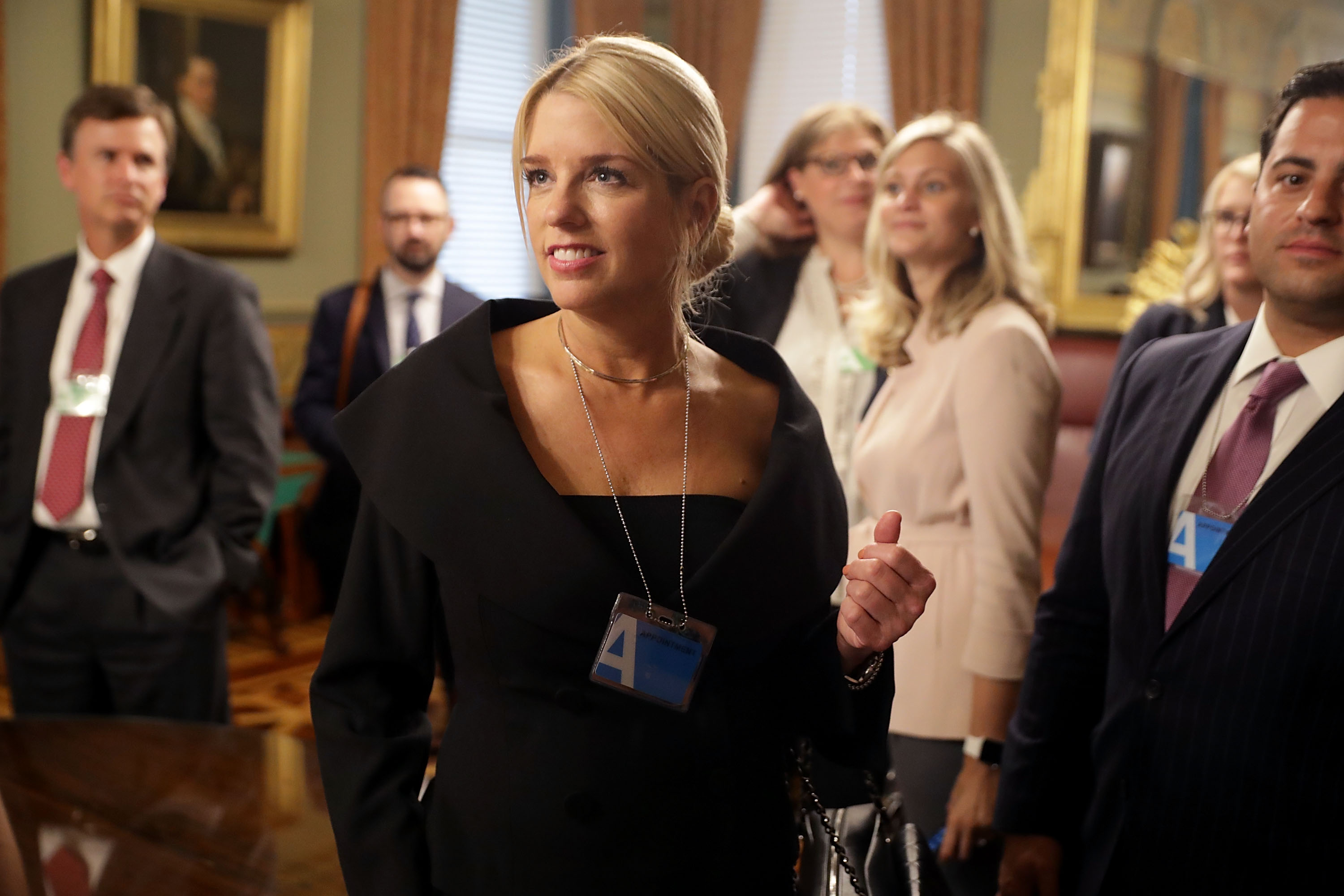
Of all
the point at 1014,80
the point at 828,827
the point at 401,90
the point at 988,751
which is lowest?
the point at 988,751

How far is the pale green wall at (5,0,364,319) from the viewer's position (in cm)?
561

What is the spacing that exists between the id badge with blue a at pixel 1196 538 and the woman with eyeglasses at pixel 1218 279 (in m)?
1.47

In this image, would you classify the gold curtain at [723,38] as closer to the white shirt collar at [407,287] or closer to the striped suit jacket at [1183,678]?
the white shirt collar at [407,287]

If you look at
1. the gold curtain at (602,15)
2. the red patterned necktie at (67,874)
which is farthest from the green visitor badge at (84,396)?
the gold curtain at (602,15)

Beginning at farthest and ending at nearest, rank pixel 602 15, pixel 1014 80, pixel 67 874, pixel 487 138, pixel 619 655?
1. pixel 487 138
2. pixel 602 15
3. pixel 1014 80
4. pixel 67 874
5. pixel 619 655

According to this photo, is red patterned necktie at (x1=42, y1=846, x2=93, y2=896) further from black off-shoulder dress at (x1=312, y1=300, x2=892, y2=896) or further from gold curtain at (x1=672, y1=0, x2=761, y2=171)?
gold curtain at (x1=672, y1=0, x2=761, y2=171)

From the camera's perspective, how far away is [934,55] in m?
7.14

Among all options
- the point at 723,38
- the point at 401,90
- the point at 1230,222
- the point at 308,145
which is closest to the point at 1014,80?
the point at 723,38

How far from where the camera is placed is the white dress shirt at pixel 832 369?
8.42ft

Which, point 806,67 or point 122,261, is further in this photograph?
point 806,67

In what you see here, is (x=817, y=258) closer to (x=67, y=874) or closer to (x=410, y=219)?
(x=67, y=874)

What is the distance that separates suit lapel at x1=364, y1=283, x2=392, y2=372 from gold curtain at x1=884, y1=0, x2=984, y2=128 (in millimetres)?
3772

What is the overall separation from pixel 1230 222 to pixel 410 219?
299 centimetres

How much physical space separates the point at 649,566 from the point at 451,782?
0.34m
